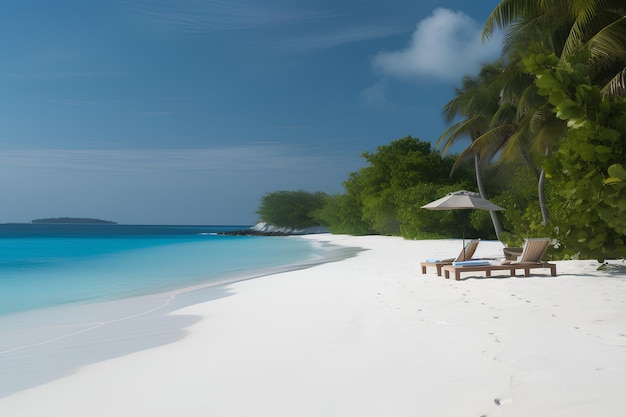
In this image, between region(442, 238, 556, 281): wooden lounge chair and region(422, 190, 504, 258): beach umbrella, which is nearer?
region(442, 238, 556, 281): wooden lounge chair

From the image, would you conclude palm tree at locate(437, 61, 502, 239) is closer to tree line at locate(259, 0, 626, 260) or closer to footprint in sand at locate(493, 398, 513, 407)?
tree line at locate(259, 0, 626, 260)

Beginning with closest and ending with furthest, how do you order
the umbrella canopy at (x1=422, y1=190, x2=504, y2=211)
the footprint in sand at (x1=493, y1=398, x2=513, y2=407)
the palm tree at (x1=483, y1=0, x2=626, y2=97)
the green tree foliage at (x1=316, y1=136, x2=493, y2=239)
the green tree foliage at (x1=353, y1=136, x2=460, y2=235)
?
1. the footprint in sand at (x1=493, y1=398, x2=513, y2=407)
2. the palm tree at (x1=483, y1=0, x2=626, y2=97)
3. the umbrella canopy at (x1=422, y1=190, x2=504, y2=211)
4. the green tree foliage at (x1=316, y1=136, x2=493, y2=239)
5. the green tree foliage at (x1=353, y1=136, x2=460, y2=235)

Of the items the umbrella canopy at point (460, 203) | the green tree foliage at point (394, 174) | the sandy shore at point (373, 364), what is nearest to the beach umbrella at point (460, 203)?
the umbrella canopy at point (460, 203)

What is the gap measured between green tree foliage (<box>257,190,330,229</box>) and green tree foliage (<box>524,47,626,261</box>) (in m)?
63.0

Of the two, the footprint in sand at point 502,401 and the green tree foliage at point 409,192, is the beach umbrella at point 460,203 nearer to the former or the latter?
the footprint in sand at point 502,401

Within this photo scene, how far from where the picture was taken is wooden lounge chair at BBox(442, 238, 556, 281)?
899cm

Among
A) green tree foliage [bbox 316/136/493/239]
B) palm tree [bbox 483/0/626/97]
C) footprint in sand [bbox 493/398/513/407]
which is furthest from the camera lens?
green tree foliage [bbox 316/136/493/239]

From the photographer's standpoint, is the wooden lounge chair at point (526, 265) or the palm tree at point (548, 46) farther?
the palm tree at point (548, 46)

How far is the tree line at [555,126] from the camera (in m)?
6.78

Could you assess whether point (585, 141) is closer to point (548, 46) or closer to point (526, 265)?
point (526, 265)

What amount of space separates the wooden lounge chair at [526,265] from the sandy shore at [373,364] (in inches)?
77.8

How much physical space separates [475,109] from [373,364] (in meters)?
19.0

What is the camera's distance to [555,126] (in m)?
13.2

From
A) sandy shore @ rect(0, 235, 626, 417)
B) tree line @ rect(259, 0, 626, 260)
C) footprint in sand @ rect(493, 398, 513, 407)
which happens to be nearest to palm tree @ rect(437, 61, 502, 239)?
tree line @ rect(259, 0, 626, 260)
